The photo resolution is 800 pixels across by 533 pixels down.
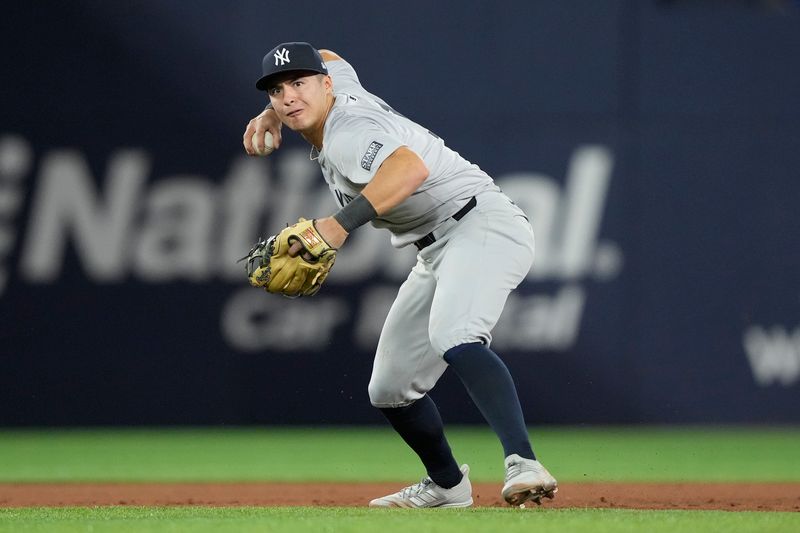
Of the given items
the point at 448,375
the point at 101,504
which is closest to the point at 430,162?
the point at 101,504

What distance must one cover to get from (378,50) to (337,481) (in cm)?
352

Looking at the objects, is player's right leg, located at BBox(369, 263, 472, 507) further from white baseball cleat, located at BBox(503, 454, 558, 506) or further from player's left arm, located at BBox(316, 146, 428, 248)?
white baseball cleat, located at BBox(503, 454, 558, 506)

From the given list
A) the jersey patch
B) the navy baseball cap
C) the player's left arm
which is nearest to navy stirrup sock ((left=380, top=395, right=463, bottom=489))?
the player's left arm

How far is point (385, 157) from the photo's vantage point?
402 centimetres

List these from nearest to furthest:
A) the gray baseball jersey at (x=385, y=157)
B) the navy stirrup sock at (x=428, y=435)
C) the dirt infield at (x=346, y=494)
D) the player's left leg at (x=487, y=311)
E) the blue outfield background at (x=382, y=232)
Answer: the player's left leg at (x=487, y=311)
the gray baseball jersey at (x=385, y=157)
the navy stirrup sock at (x=428, y=435)
the dirt infield at (x=346, y=494)
the blue outfield background at (x=382, y=232)

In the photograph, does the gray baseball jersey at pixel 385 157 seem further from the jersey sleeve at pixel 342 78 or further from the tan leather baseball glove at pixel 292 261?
the tan leather baseball glove at pixel 292 261

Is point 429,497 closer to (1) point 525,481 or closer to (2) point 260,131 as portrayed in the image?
(1) point 525,481

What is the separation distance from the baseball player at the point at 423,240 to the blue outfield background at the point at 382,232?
12.8 feet

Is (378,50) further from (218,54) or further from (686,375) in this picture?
(686,375)

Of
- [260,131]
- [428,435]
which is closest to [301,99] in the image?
[260,131]

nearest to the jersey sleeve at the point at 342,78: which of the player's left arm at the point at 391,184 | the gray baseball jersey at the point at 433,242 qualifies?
the gray baseball jersey at the point at 433,242

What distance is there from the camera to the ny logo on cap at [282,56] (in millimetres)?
4266

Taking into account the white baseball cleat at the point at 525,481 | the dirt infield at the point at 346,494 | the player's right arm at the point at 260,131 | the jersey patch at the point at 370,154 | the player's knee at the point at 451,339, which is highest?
the player's right arm at the point at 260,131

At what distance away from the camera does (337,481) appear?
6223mm
